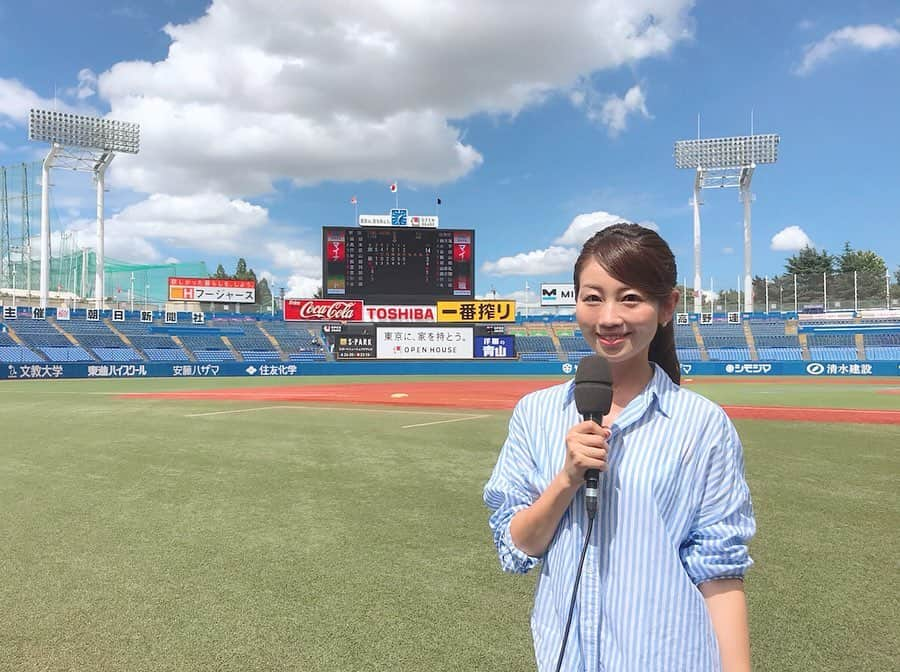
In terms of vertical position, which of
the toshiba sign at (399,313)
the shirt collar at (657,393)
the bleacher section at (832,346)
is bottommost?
the bleacher section at (832,346)

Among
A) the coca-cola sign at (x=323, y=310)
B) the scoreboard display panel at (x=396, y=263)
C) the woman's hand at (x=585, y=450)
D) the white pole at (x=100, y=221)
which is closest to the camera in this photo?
the woman's hand at (x=585, y=450)

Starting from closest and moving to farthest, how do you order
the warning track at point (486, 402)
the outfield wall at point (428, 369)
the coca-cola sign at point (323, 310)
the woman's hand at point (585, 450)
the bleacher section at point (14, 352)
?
1. the woman's hand at point (585, 450)
2. the warning track at point (486, 402)
3. the coca-cola sign at point (323, 310)
4. the outfield wall at point (428, 369)
5. the bleacher section at point (14, 352)

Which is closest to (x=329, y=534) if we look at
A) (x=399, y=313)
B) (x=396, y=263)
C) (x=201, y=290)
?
(x=396, y=263)

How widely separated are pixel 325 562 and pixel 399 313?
2898 centimetres

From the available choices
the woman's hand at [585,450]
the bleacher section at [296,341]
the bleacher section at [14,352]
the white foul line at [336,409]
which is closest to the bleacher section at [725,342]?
the bleacher section at [296,341]

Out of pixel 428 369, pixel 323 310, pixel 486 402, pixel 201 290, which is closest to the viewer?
pixel 486 402

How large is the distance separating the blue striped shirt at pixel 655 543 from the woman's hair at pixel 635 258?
217mm

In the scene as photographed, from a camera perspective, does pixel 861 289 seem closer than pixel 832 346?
No

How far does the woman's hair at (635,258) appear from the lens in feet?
4.94

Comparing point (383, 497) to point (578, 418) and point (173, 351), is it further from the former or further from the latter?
point (173, 351)

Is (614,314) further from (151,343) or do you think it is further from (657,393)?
(151,343)

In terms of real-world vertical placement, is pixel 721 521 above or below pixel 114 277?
below

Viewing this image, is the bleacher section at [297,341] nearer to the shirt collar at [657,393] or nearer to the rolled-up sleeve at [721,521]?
the shirt collar at [657,393]

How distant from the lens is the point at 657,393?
1.56 metres
